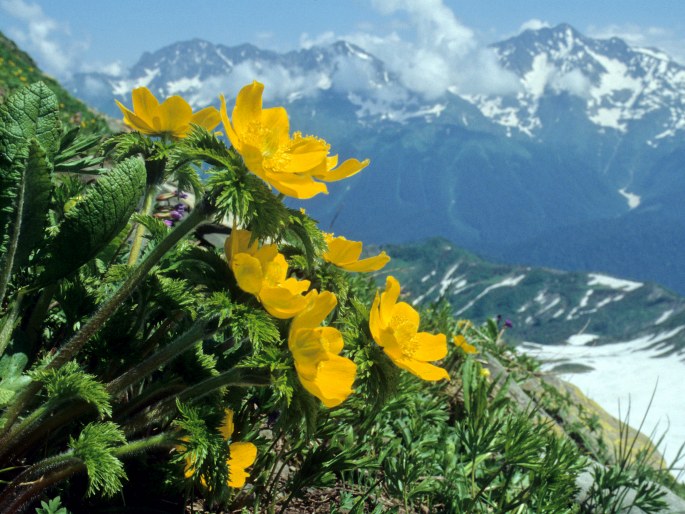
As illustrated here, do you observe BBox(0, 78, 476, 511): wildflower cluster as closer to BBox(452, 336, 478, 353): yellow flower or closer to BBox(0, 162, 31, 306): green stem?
BBox(0, 162, 31, 306): green stem

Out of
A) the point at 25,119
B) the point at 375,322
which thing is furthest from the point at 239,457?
the point at 25,119

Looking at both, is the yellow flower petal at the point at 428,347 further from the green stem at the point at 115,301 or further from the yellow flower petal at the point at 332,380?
the green stem at the point at 115,301

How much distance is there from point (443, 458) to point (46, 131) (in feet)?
7.24

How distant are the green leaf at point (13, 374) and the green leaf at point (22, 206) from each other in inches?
7.6

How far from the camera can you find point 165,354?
4.98 feet

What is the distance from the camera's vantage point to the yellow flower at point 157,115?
185cm

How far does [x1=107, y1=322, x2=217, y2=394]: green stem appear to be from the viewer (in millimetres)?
1466

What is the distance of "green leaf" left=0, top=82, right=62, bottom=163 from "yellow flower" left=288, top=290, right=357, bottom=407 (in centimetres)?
87

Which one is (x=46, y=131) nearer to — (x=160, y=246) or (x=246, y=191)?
(x=160, y=246)

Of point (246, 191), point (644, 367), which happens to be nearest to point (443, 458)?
point (246, 191)

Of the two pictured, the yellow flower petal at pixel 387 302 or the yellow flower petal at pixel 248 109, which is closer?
the yellow flower petal at pixel 248 109

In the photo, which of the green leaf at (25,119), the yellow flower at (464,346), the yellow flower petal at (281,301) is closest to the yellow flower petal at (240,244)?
the yellow flower petal at (281,301)

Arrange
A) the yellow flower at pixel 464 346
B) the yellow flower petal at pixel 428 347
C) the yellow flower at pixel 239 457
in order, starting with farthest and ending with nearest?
the yellow flower at pixel 464 346, the yellow flower at pixel 239 457, the yellow flower petal at pixel 428 347

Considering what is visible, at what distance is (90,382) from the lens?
1.44m
